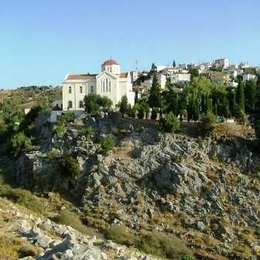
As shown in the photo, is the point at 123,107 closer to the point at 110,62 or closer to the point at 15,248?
the point at 110,62

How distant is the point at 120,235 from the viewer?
126 ft

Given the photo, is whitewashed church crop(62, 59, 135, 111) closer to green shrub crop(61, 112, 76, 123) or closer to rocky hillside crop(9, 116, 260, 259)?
green shrub crop(61, 112, 76, 123)

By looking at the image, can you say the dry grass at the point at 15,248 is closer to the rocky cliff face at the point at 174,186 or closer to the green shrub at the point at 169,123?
the rocky cliff face at the point at 174,186

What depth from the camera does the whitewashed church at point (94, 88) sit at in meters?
61.1

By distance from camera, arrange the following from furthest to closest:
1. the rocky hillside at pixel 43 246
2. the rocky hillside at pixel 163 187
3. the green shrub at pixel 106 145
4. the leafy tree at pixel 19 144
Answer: the leafy tree at pixel 19 144
the green shrub at pixel 106 145
the rocky hillside at pixel 163 187
the rocky hillside at pixel 43 246

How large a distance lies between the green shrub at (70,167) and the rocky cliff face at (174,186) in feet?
1.52

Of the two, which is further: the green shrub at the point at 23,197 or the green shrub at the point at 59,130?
the green shrub at the point at 59,130

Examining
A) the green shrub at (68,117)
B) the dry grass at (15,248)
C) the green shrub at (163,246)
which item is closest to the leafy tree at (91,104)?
the green shrub at (68,117)

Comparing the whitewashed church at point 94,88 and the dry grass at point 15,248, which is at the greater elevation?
the whitewashed church at point 94,88

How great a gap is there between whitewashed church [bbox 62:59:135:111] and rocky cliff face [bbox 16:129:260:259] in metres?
10.8

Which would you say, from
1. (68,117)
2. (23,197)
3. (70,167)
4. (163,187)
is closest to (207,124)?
(163,187)

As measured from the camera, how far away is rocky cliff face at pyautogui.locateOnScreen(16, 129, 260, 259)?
134ft

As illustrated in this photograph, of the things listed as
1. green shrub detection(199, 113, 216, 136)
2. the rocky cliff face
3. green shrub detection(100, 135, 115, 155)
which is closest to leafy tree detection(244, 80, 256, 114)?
green shrub detection(199, 113, 216, 136)

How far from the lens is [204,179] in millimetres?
45562
